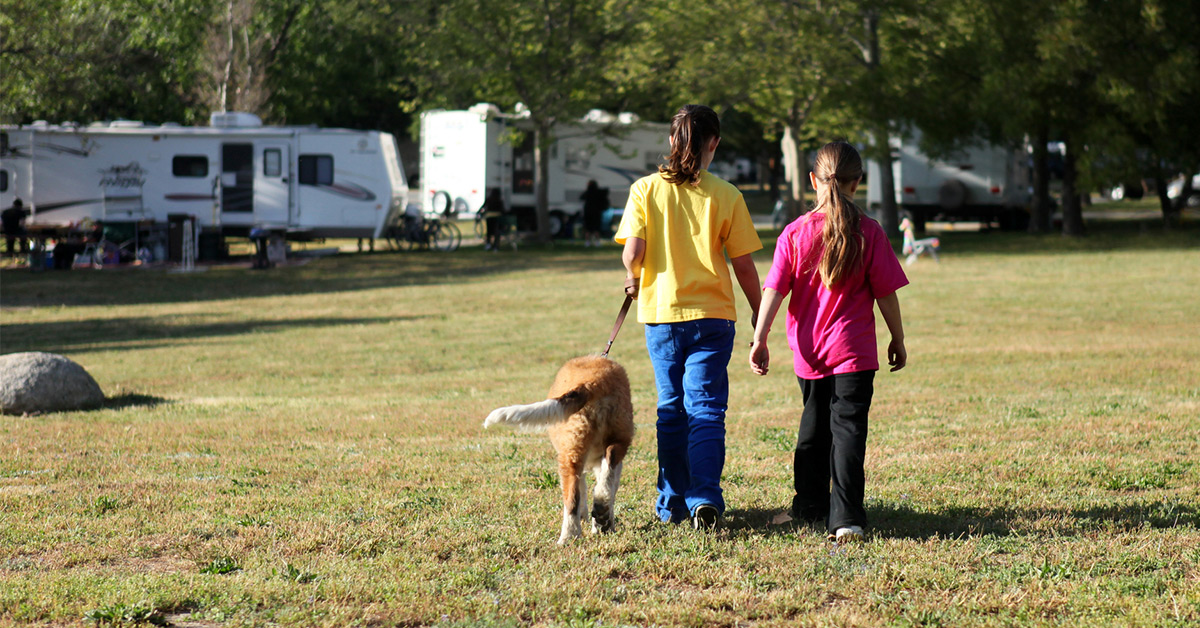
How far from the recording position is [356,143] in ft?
84.6

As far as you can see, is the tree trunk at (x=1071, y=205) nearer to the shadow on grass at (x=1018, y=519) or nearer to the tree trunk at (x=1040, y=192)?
the tree trunk at (x=1040, y=192)

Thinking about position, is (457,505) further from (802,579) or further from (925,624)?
(925,624)

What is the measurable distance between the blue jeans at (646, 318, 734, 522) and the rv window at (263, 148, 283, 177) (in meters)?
22.3

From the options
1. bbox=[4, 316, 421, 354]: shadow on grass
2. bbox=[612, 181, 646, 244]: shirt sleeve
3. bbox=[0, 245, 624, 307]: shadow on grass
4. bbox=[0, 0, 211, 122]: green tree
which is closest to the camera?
bbox=[612, 181, 646, 244]: shirt sleeve

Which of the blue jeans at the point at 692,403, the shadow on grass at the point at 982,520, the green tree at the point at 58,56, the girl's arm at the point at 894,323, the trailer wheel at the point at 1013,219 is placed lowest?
the shadow on grass at the point at 982,520

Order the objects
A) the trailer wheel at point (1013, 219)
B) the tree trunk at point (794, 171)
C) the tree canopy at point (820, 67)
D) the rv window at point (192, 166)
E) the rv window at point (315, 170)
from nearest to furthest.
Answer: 1. the tree canopy at point (820, 67)
2. the rv window at point (192, 166)
3. the rv window at point (315, 170)
4. the tree trunk at point (794, 171)
5. the trailer wheel at point (1013, 219)

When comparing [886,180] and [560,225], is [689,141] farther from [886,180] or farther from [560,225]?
[560,225]

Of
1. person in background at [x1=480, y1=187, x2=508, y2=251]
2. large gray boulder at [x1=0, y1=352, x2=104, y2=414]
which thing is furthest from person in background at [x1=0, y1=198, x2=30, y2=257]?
large gray boulder at [x1=0, y1=352, x2=104, y2=414]

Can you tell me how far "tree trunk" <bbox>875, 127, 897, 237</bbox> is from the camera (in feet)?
89.0

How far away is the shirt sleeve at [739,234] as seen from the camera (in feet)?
15.3

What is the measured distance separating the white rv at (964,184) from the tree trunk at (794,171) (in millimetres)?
2185

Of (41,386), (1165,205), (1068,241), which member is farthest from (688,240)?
(1165,205)

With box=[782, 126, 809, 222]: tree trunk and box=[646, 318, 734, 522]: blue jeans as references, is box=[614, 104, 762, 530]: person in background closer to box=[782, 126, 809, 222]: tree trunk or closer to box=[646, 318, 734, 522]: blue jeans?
box=[646, 318, 734, 522]: blue jeans

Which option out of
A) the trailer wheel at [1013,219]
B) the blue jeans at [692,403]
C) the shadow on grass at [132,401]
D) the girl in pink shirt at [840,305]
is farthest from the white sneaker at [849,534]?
the trailer wheel at [1013,219]
